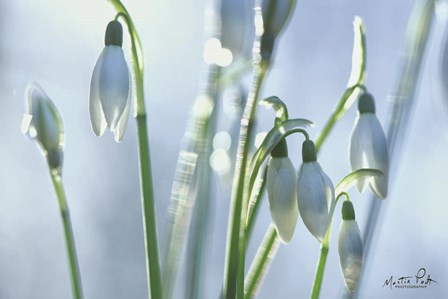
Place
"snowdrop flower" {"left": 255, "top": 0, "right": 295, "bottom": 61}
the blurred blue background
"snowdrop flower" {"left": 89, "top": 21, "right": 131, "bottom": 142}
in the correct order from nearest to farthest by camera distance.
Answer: "snowdrop flower" {"left": 255, "top": 0, "right": 295, "bottom": 61} < "snowdrop flower" {"left": 89, "top": 21, "right": 131, "bottom": 142} < the blurred blue background

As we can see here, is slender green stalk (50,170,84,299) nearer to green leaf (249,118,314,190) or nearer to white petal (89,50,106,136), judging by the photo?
white petal (89,50,106,136)

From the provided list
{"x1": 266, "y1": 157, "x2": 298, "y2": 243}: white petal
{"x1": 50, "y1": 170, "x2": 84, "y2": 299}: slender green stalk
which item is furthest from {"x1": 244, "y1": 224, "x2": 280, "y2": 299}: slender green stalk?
{"x1": 50, "y1": 170, "x2": 84, "y2": 299}: slender green stalk

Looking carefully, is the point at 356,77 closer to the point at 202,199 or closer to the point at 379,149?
the point at 379,149

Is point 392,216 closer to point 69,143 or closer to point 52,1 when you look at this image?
point 69,143

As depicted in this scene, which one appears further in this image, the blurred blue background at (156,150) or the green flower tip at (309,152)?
the blurred blue background at (156,150)

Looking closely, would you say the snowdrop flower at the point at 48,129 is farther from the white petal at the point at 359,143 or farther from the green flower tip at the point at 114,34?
the white petal at the point at 359,143

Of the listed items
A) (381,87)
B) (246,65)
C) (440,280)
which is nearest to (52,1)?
(381,87)

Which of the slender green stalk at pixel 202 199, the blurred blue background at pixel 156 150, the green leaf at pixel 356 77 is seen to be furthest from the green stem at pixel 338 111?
the blurred blue background at pixel 156 150
